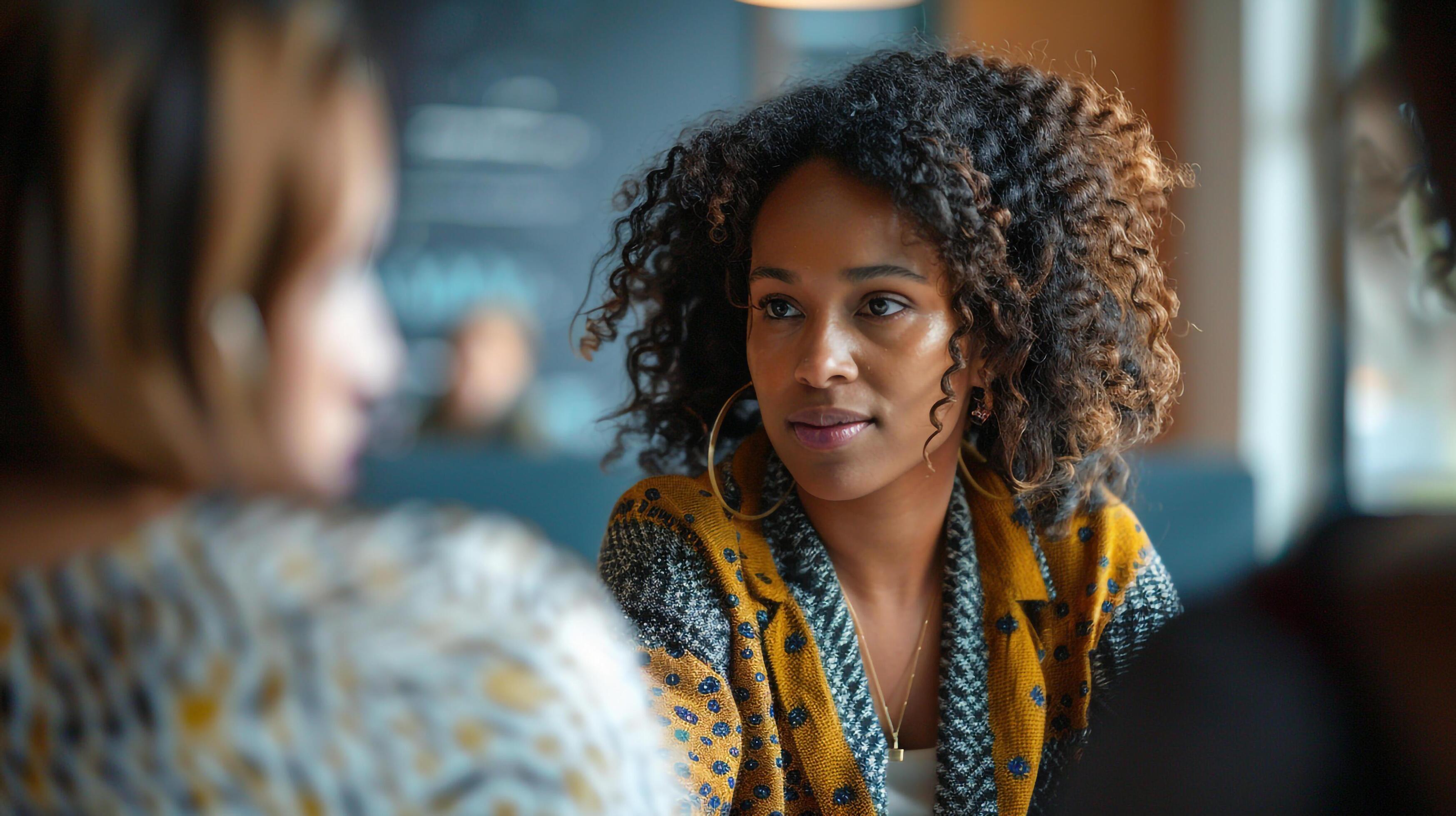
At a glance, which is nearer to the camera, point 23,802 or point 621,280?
point 23,802

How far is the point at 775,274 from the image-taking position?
1175 millimetres

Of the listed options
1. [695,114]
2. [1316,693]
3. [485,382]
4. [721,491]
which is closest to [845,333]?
[721,491]

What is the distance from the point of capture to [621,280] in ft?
4.53

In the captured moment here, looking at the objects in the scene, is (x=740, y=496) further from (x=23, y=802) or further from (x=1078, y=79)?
(x=23, y=802)

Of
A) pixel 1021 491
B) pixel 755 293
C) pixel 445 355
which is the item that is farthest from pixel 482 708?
pixel 445 355

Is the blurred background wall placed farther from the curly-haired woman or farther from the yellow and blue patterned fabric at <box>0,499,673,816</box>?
the yellow and blue patterned fabric at <box>0,499,673,816</box>

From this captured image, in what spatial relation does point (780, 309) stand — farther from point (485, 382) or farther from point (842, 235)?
point (485, 382)

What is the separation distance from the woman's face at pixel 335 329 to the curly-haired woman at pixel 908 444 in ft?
1.79

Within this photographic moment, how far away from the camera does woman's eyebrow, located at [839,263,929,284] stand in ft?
3.70

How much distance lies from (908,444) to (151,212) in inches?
31.7

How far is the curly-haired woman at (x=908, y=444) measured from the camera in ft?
3.71

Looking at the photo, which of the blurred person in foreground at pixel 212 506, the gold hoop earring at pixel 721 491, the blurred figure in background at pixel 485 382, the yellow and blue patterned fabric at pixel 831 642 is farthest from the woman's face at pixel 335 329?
the blurred figure in background at pixel 485 382

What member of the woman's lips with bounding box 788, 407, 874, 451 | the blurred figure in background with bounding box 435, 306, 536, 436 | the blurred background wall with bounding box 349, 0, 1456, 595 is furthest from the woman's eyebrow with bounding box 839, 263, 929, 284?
the blurred figure in background with bounding box 435, 306, 536, 436

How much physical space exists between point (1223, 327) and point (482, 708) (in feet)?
11.4
